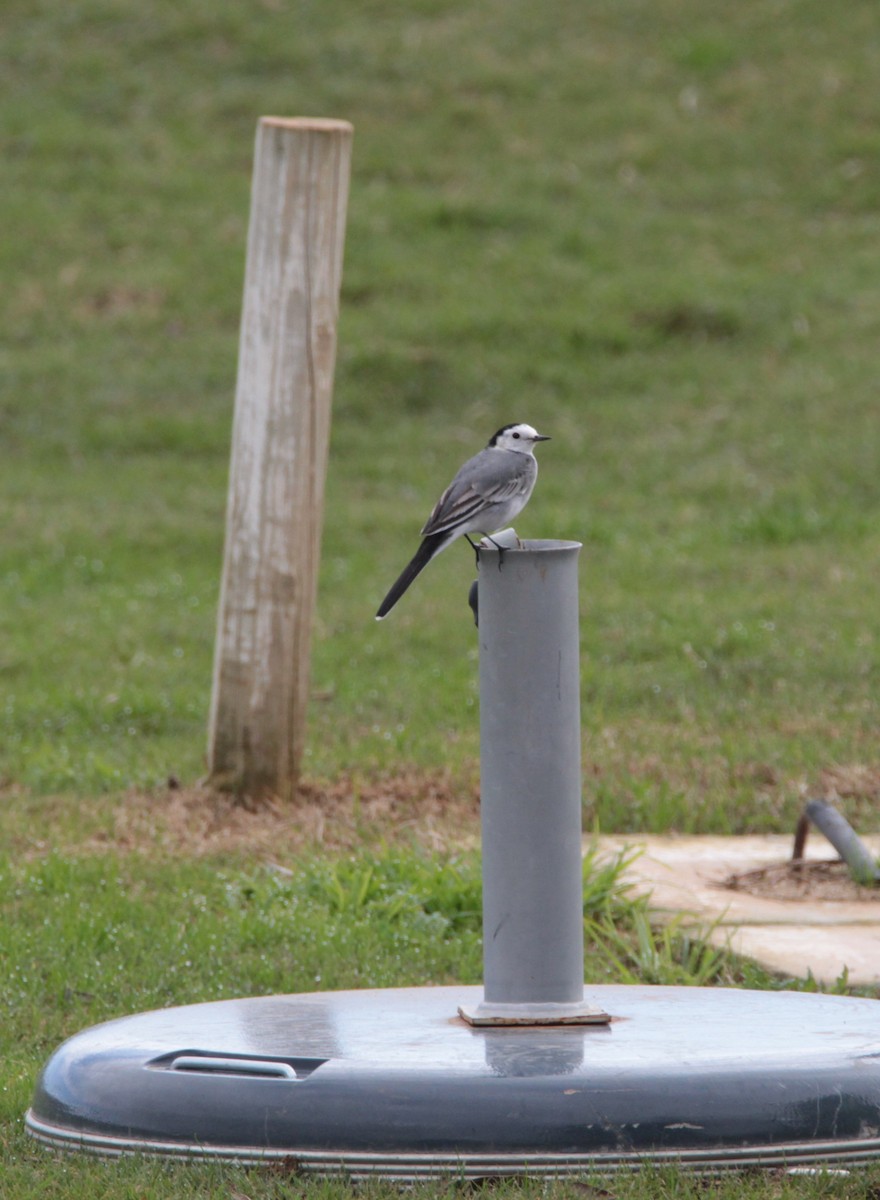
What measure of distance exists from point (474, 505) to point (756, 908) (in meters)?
2.11

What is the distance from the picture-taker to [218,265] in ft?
46.0

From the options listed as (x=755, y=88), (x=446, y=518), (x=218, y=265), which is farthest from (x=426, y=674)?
(x=755, y=88)

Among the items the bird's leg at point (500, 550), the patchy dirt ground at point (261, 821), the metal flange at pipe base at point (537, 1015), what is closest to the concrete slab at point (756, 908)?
the patchy dirt ground at point (261, 821)

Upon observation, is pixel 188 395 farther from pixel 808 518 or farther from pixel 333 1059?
pixel 333 1059

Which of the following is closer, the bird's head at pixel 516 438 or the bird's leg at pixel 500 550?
the bird's leg at pixel 500 550

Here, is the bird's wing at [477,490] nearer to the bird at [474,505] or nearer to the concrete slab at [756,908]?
the bird at [474,505]

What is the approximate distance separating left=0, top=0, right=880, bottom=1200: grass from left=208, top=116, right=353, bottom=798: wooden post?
0.49m

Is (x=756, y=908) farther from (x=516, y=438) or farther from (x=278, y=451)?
(x=278, y=451)

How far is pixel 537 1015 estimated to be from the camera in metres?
3.90

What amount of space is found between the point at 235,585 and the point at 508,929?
2.90 meters

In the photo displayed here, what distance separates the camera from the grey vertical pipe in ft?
→ 12.7

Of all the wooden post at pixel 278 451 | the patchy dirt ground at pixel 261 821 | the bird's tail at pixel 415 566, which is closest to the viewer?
the bird's tail at pixel 415 566

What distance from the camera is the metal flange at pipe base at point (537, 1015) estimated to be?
12.8 feet

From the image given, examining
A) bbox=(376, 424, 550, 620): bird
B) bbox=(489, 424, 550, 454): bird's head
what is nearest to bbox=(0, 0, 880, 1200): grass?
bbox=(376, 424, 550, 620): bird
